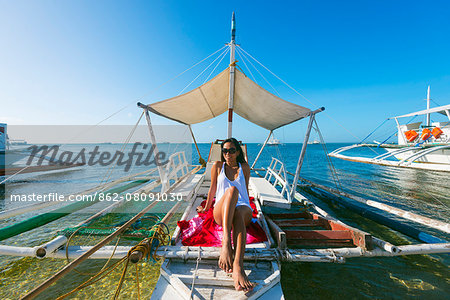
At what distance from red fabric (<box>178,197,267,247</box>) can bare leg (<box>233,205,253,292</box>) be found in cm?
52

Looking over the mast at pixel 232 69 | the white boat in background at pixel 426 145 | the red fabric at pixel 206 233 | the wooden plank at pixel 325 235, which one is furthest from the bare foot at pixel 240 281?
the white boat in background at pixel 426 145

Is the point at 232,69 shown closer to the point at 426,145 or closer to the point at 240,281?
the point at 240,281

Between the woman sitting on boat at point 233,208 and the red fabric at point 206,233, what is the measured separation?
30cm

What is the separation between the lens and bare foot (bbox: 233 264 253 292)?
6.47ft

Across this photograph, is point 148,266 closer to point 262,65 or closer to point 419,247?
point 419,247

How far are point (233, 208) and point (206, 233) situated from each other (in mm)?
971

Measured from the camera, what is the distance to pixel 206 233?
3090mm

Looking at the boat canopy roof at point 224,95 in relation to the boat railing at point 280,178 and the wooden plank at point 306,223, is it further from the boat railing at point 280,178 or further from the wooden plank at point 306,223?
the wooden plank at point 306,223

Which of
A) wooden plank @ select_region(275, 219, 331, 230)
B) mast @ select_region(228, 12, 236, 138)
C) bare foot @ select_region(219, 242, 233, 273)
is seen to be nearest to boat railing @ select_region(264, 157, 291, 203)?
wooden plank @ select_region(275, 219, 331, 230)

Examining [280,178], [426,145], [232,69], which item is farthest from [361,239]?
[426,145]

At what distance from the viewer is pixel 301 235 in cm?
313

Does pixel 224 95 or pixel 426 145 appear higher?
pixel 224 95

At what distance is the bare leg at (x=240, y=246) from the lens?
6.57 feet

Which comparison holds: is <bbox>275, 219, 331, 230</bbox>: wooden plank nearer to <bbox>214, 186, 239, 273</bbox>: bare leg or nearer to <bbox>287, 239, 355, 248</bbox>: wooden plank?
<bbox>287, 239, 355, 248</bbox>: wooden plank
